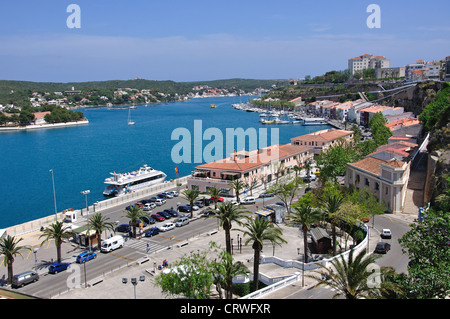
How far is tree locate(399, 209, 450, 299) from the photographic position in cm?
1345

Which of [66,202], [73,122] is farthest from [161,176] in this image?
[73,122]

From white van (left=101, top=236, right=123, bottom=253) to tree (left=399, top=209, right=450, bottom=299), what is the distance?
20.3 metres

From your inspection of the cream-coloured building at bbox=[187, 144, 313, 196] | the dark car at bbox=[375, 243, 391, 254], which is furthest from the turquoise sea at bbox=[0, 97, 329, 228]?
the dark car at bbox=[375, 243, 391, 254]

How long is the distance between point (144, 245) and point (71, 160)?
58309mm

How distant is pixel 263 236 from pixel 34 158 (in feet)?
261

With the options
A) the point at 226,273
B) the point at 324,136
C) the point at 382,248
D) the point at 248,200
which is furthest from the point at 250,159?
the point at 226,273

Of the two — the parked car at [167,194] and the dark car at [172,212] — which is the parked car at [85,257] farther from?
the parked car at [167,194]

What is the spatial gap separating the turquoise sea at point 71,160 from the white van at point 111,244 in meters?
21.9

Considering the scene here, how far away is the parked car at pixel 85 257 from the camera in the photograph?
26673 millimetres

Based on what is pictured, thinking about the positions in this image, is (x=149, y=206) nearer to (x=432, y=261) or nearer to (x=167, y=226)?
(x=167, y=226)

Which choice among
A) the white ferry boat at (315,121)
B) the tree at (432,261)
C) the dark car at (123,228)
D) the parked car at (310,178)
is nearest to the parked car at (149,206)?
the dark car at (123,228)
